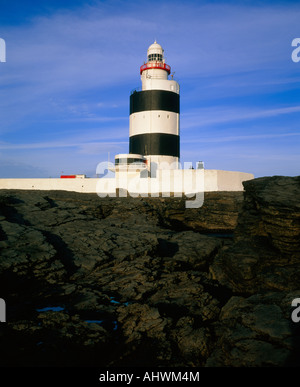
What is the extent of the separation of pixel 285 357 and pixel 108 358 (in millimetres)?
2329

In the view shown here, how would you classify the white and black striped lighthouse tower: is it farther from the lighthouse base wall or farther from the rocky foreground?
the rocky foreground

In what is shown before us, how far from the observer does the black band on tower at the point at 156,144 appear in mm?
24844

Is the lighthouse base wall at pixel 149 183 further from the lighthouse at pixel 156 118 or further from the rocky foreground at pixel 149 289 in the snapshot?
the rocky foreground at pixel 149 289

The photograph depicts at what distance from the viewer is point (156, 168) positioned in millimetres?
25109

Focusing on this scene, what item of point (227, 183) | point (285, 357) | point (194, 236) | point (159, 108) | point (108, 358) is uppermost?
point (159, 108)

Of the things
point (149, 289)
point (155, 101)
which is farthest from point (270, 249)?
point (155, 101)

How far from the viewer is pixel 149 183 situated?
76.4 feet

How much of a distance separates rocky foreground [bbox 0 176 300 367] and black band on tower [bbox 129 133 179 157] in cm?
1423

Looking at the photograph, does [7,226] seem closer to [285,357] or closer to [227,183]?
[285,357]

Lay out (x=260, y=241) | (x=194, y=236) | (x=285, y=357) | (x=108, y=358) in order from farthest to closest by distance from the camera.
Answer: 1. (x=194, y=236)
2. (x=260, y=241)
3. (x=108, y=358)
4. (x=285, y=357)

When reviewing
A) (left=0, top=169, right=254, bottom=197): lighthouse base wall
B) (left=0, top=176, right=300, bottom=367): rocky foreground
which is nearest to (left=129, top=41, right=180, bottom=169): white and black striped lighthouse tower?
(left=0, top=169, right=254, bottom=197): lighthouse base wall

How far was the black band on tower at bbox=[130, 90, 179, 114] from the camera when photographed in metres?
25.0

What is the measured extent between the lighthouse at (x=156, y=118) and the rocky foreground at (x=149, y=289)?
14197 mm

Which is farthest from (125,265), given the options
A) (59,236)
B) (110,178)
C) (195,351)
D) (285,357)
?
(110,178)
